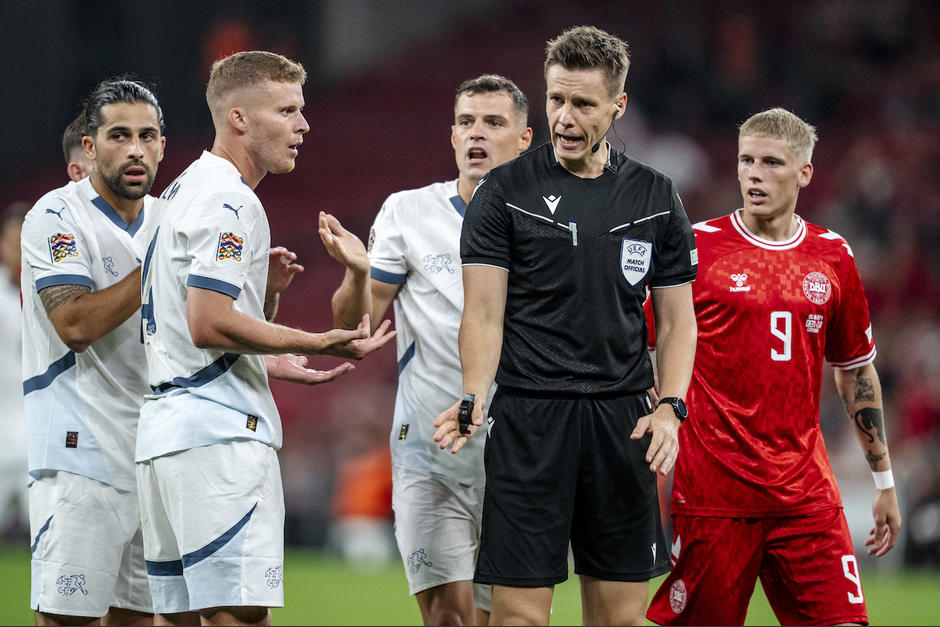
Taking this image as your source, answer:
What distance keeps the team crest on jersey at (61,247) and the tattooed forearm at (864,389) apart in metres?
3.51

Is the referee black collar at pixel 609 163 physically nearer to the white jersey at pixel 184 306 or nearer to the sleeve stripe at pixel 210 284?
the white jersey at pixel 184 306

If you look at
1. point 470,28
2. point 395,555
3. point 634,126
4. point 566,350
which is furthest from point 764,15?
point 566,350

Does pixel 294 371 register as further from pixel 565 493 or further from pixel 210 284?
pixel 565 493

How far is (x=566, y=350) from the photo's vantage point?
13.7 ft

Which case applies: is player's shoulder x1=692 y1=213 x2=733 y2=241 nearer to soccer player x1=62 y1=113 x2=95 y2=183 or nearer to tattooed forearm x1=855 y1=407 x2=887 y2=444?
tattooed forearm x1=855 y1=407 x2=887 y2=444

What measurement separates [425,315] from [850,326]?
1.94m

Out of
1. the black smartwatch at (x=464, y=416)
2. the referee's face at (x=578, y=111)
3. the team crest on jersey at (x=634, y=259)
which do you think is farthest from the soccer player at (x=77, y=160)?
the team crest on jersey at (x=634, y=259)

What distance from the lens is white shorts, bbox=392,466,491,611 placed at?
17.6ft

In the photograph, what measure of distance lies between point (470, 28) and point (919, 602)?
49.2 feet

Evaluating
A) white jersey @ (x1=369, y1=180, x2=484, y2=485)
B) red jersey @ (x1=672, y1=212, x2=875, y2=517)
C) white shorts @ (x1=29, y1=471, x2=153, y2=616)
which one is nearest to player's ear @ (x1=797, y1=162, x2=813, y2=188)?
red jersey @ (x1=672, y1=212, x2=875, y2=517)

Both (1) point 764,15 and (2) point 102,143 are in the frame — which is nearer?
(2) point 102,143

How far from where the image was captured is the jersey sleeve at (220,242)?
4.04 meters

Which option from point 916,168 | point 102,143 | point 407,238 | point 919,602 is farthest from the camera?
point 916,168

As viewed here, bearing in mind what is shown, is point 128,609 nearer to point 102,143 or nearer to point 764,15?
point 102,143
